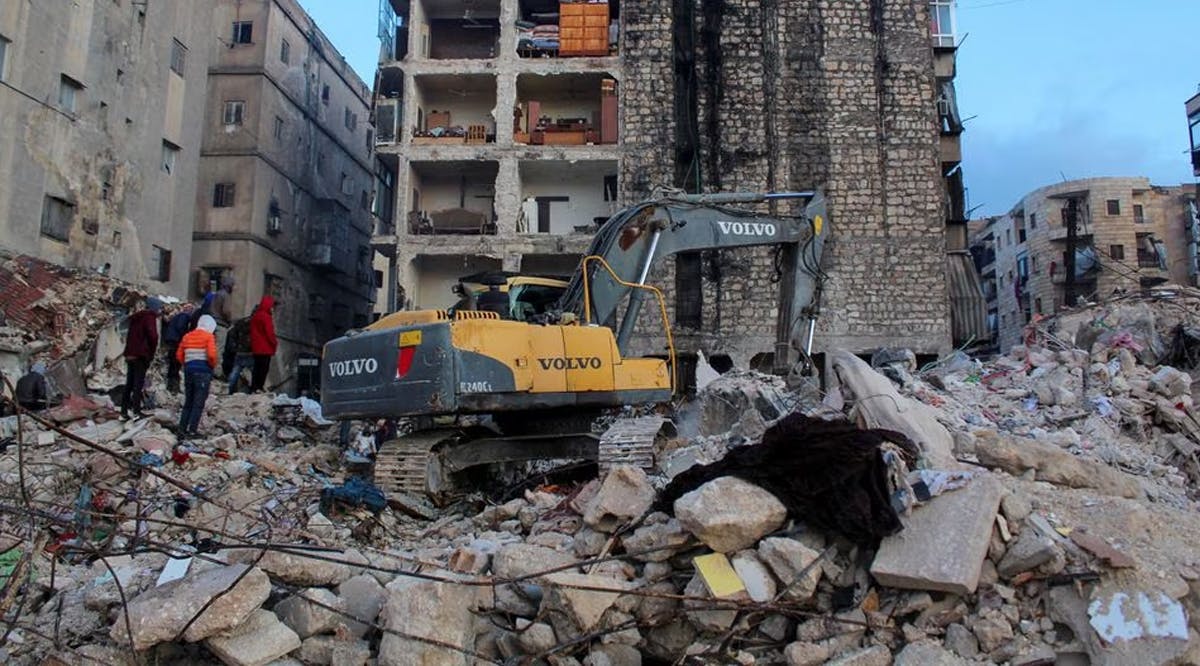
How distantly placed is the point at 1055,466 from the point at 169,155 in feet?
81.5

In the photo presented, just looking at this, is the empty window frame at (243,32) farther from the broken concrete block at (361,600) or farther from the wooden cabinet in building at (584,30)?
the broken concrete block at (361,600)

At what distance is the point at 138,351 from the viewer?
11398 millimetres

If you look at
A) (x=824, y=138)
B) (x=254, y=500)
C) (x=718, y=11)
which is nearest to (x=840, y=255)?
(x=824, y=138)

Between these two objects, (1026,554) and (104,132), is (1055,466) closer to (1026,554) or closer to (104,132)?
(1026,554)

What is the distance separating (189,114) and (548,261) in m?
11.6

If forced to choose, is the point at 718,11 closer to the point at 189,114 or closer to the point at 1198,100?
the point at 189,114

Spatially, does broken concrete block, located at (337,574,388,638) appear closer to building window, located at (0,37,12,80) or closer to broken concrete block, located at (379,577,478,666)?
broken concrete block, located at (379,577,478,666)

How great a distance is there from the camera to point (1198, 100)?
3116 cm

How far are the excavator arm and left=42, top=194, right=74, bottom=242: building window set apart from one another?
15.5 metres

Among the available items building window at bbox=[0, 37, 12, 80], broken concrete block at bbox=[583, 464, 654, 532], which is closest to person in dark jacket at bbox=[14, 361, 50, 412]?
building window at bbox=[0, 37, 12, 80]

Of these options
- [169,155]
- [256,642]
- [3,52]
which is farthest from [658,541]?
[169,155]

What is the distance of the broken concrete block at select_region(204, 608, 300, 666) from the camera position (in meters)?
4.45

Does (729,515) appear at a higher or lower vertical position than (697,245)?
lower

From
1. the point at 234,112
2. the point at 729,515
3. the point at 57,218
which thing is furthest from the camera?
the point at 234,112
